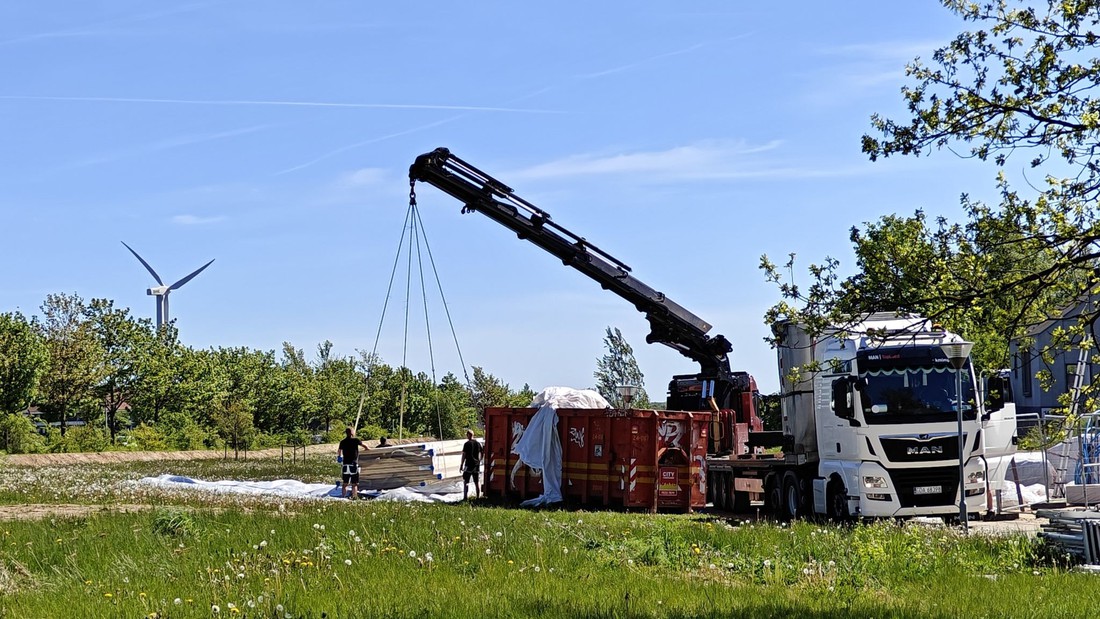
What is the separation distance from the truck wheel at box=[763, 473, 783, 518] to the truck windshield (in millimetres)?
3574

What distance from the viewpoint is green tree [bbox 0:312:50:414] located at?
166ft

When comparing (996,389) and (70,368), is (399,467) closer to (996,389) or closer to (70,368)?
(996,389)

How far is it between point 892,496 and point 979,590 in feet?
29.8

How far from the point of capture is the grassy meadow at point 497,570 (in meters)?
9.61

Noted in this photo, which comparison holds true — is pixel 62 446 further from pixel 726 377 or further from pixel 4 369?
pixel 726 377

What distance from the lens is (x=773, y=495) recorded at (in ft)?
75.9

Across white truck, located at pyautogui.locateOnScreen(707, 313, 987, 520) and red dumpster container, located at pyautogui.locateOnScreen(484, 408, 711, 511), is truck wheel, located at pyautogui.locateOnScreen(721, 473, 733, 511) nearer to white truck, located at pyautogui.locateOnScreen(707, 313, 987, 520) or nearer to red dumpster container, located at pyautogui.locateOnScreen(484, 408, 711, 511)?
red dumpster container, located at pyautogui.locateOnScreen(484, 408, 711, 511)

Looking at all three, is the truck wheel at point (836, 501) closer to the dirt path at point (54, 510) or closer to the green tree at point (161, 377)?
the dirt path at point (54, 510)

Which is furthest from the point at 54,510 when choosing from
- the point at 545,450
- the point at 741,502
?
the point at 741,502

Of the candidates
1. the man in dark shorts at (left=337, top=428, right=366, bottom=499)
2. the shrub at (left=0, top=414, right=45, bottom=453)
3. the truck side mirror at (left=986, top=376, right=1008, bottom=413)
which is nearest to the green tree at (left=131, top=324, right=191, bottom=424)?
the shrub at (left=0, top=414, right=45, bottom=453)

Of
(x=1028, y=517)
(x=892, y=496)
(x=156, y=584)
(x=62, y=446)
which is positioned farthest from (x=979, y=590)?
(x=62, y=446)

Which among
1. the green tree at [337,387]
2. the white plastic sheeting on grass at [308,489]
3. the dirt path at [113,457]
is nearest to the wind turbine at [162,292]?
the green tree at [337,387]

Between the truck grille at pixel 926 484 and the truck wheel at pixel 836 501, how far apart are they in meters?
0.91

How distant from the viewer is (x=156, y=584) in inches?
415
